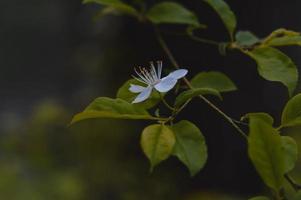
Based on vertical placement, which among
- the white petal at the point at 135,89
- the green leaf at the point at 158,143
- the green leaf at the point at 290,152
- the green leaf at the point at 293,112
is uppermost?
the white petal at the point at 135,89

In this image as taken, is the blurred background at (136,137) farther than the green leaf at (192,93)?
Yes

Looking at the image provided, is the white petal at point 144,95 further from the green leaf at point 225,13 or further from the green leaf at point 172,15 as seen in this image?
the green leaf at point 172,15

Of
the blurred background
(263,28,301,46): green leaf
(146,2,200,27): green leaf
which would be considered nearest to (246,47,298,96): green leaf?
(263,28,301,46): green leaf

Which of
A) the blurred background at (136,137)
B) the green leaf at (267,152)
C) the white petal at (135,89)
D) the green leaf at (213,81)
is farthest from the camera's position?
the blurred background at (136,137)

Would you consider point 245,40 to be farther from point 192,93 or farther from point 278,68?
point 192,93

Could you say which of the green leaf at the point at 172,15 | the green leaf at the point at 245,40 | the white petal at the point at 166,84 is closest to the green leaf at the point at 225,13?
the green leaf at the point at 245,40

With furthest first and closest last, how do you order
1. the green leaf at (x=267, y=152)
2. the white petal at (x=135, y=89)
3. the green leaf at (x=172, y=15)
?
1. the green leaf at (x=172, y=15)
2. the white petal at (x=135, y=89)
3. the green leaf at (x=267, y=152)
